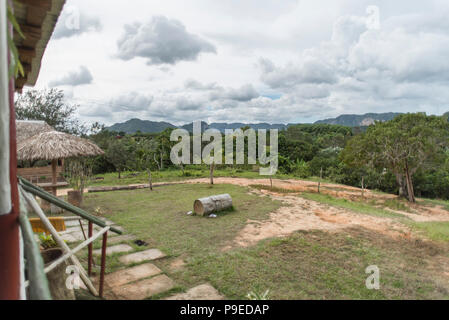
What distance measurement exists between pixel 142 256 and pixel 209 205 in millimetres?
3163

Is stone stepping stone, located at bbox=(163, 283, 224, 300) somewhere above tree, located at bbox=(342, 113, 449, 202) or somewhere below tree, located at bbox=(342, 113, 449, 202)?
below

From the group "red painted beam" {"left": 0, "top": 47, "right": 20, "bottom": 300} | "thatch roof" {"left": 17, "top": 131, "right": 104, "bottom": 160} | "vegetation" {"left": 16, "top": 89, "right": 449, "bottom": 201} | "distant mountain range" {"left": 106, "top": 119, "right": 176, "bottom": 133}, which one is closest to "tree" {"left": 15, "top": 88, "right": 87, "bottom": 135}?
"vegetation" {"left": 16, "top": 89, "right": 449, "bottom": 201}

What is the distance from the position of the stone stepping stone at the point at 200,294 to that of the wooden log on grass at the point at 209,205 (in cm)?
391

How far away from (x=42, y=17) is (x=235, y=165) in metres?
19.3

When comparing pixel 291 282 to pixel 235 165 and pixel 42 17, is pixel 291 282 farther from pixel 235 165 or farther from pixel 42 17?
pixel 235 165

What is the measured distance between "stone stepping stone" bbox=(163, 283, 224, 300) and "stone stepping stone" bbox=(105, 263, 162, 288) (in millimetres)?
699

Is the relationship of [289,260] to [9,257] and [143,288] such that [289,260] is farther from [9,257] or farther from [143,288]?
[9,257]

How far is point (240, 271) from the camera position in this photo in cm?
395

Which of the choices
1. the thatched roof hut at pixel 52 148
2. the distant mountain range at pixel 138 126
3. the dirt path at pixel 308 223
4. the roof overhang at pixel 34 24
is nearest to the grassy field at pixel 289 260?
the dirt path at pixel 308 223

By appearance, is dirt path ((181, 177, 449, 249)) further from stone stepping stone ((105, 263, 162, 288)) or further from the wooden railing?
the wooden railing

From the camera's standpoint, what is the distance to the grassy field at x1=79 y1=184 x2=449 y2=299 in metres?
3.52

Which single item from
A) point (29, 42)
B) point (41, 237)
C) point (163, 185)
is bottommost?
point (163, 185)

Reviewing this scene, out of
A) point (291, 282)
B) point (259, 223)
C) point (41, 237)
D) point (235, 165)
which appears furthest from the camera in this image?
point (235, 165)
